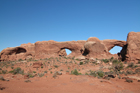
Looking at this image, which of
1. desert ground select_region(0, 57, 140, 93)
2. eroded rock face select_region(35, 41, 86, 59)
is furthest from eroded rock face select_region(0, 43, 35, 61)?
desert ground select_region(0, 57, 140, 93)

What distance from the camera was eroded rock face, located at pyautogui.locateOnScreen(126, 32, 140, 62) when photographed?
17.8m

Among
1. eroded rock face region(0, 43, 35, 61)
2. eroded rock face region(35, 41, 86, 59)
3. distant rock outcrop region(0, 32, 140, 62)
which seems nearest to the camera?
distant rock outcrop region(0, 32, 140, 62)

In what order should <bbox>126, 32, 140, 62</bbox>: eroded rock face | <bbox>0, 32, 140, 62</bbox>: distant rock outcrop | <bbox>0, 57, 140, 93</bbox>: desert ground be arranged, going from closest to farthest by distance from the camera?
<bbox>0, 57, 140, 93</bbox>: desert ground, <bbox>126, 32, 140, 62</bbox>: eroded rock face, <bbox>0, 32, 140, 62</bbox>: distant rock outcrop

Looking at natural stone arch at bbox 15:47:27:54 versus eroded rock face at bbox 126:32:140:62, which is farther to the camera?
natural stone arch at bbox 15:47:27:54

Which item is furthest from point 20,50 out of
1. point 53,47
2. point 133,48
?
point 133,48

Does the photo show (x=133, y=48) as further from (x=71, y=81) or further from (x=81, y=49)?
(x=71, y=81)

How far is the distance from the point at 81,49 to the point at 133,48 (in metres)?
9.99

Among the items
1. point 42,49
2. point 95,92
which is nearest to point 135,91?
point 95,92

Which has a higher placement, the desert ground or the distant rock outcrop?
the distant rock outcrop

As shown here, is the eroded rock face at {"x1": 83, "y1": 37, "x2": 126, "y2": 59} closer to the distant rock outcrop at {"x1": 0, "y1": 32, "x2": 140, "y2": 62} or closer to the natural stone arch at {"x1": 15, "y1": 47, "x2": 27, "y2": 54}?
the distant rock outcrop at {"x1": 0, "y1": 32, "x2": 140, "y2": 62}

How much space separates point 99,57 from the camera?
20.5 metres

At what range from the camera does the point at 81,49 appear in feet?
76.6

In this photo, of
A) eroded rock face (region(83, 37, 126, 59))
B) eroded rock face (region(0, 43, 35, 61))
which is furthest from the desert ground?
eroded rock face (region(0, 43, 35, 61))

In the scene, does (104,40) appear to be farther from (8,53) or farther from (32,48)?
(8,53)
